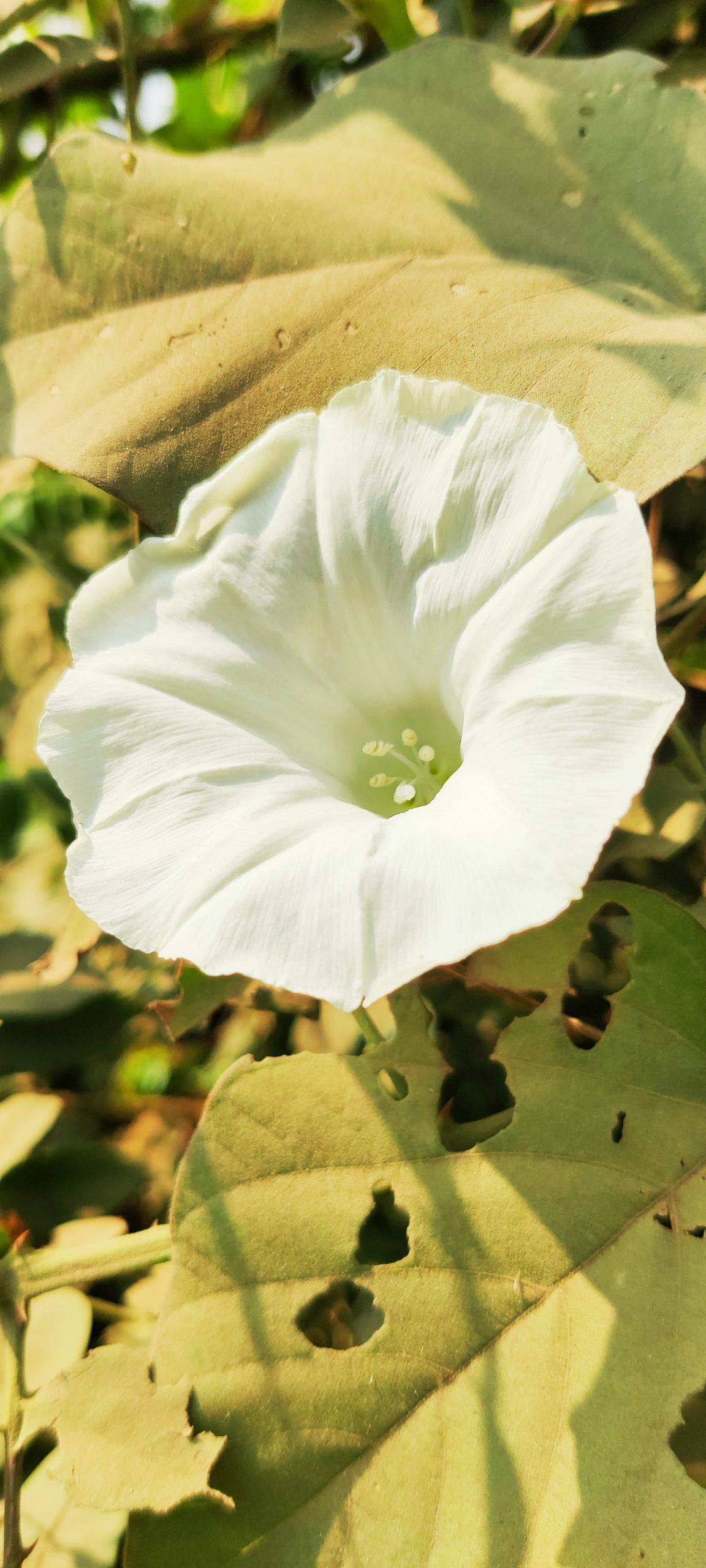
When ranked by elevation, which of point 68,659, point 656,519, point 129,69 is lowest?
point 68,659

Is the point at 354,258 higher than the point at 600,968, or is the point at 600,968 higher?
the point at 354,258

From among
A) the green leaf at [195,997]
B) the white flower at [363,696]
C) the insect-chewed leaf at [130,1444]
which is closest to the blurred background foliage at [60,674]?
the green leaf at [195,997]

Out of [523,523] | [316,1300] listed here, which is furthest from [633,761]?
[316,1300]

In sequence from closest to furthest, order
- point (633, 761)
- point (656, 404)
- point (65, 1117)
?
point (633, 761), point (656, 404), point (65, 1117)

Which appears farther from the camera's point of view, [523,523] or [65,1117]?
[65,1117]

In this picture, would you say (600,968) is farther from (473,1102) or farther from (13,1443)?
(13,1443)

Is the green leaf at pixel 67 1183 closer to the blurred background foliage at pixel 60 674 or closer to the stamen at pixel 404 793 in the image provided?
the blurred background foliage at pixel 60 674

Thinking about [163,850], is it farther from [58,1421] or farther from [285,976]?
[58,1421]

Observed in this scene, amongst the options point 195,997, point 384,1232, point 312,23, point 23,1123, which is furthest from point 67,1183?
point 312,23
